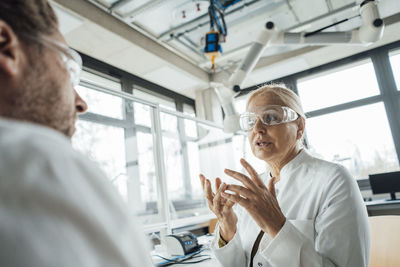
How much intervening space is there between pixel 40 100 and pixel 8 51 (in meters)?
0.07

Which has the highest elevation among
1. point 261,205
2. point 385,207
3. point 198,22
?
point 198,22

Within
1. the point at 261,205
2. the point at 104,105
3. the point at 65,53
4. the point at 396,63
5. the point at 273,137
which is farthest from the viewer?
the point at 396,63

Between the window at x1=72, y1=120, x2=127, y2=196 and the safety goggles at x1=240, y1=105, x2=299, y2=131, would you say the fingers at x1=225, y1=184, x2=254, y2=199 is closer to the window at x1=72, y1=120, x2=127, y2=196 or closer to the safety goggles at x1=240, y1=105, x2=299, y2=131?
the safety goggles at x1=240, y1=105, x2=299, y2=131

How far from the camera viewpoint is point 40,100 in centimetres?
38

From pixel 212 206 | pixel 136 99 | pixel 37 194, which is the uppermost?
pixel 136 99

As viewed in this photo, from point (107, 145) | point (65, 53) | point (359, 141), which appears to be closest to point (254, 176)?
point (65, 53)

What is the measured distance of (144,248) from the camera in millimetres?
286

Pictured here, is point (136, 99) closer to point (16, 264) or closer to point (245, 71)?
point (245, 71)

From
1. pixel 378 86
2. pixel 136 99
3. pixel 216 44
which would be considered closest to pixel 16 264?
pixel 136 99

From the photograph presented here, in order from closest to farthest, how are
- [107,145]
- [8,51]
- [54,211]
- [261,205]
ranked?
1. [54,211]
2. [8,51]
3. [261,205]
4. [107,145]

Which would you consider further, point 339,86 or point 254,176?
point 339,86

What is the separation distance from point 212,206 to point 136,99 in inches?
39.2

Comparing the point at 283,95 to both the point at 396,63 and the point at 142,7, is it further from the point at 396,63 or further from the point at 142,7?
the point at 396,63

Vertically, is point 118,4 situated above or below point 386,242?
above
